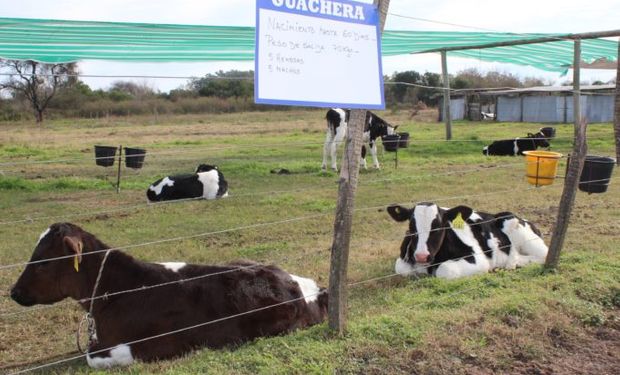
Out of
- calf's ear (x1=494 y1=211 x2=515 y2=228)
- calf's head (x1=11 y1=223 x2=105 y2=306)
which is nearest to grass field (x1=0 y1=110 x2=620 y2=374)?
calf's head (x1=11 y1=223 x2=105 y2=306)

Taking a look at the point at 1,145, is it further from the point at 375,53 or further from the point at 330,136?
the point at 375,53

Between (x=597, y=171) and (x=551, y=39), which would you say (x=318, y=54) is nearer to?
(x=551, y=39)

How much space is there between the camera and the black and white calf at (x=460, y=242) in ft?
19.0

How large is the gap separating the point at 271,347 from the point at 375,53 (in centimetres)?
191

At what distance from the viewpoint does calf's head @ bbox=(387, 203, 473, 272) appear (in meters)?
5.77

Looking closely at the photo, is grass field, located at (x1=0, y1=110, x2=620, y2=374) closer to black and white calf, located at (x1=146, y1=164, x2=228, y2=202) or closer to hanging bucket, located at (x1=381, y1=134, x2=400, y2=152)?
black and white calf, located at (x1=146, y1=164, x2=228, y2=202)

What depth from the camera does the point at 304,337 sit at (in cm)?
381

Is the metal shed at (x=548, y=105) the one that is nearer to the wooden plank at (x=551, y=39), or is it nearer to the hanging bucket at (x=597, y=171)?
the wooden plank at (x=551, y=39)

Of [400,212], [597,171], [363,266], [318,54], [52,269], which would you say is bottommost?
[363,266]

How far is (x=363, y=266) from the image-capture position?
626cm

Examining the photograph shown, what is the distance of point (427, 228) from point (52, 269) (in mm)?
3408

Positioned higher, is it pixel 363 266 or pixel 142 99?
pixel 142 99

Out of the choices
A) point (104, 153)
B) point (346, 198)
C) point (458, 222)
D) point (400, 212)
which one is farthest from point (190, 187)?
point (346, 198)

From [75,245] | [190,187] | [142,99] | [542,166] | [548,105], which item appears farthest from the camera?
[142,99]
